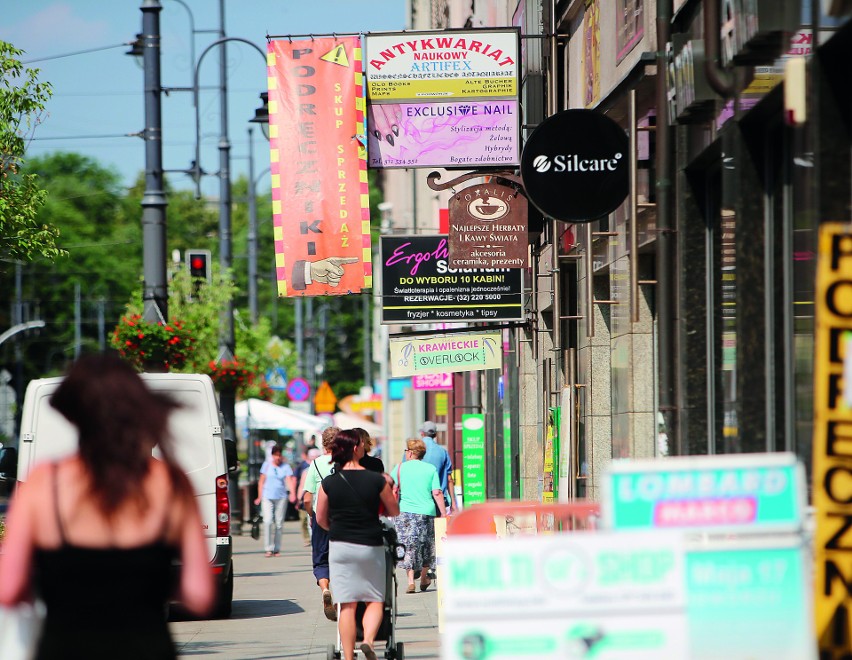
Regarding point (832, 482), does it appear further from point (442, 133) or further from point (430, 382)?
point (430, 382)

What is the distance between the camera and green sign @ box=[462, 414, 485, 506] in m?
21.2

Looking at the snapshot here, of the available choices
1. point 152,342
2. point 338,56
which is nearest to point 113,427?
point 338,56

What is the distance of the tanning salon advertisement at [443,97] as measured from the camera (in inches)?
575

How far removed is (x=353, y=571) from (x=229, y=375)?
18623mm

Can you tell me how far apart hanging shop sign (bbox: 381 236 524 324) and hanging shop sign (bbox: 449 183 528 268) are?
1.31 meters

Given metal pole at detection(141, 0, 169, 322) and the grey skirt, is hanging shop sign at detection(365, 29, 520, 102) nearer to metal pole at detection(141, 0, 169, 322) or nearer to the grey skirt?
the grey skirt

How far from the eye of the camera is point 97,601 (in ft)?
13.9

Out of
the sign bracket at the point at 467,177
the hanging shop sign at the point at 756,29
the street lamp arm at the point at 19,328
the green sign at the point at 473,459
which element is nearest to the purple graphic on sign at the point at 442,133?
the sign bracket at the point at 467,177

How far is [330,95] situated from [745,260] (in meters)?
6.92

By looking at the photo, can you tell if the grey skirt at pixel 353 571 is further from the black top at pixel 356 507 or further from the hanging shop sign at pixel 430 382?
the hanging shop sign at pixel 430 382

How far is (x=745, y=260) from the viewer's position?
8633mm

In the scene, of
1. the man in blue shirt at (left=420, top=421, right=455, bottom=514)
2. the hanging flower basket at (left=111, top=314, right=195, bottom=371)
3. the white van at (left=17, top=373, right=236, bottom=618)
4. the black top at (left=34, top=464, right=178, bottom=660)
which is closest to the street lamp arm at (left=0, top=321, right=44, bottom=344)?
the hanging flower basket at (left=111, top=314, right=195, bottom=371)

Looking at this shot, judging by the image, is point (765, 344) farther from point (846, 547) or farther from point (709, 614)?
point (709, 614)

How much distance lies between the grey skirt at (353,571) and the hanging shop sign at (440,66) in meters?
5.76
